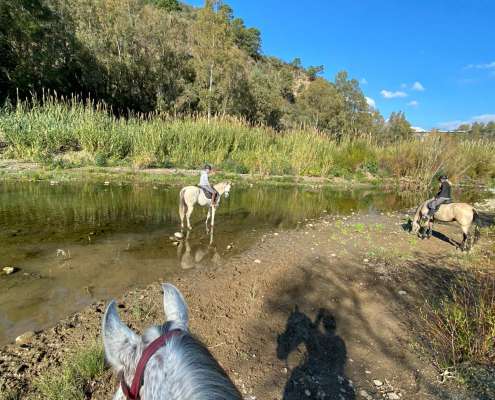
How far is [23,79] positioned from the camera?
73.2 feet

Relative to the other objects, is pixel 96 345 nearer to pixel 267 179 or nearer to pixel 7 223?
pixel 7 223

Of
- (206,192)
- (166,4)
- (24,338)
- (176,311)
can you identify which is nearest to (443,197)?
(206,192)

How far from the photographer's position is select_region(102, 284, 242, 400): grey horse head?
0.96 m

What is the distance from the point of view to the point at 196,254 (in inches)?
279

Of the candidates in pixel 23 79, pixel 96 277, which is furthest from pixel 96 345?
pixel 23 79

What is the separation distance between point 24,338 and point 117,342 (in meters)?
3.44

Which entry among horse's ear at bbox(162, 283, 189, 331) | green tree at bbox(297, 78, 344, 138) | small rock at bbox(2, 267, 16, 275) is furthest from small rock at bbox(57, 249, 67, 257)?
green tree at bbox(297, 78, 344, 138)

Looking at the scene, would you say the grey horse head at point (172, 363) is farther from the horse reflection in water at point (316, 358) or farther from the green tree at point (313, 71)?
the green tree at point (313, 71)

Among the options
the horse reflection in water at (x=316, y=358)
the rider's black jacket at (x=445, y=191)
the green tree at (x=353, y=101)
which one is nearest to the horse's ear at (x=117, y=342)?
the horse reflection in water at (x=316, y=358)

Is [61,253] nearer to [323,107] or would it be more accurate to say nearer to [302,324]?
[302,324]

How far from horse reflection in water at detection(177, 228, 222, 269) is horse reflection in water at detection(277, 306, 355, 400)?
2.58 meters

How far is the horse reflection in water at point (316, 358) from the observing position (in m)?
3.30

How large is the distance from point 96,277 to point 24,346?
2.01m

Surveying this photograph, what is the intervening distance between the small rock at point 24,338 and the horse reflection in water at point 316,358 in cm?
314
